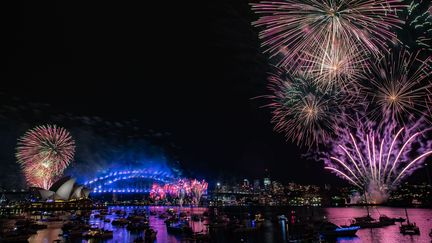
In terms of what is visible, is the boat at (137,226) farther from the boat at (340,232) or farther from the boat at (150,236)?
the boat at (340,232)

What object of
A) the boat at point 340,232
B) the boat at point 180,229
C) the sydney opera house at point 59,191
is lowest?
the boat at point 340,232

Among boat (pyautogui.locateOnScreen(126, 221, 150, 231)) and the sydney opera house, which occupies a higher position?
the sydney opera house

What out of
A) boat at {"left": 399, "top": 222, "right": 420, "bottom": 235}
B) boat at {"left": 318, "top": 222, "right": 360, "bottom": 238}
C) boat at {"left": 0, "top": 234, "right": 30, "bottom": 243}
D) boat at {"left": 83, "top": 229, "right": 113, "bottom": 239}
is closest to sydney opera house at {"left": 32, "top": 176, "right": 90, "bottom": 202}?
boat at {"left": 83, "top": 229, "right": 113, "bottom": 239}

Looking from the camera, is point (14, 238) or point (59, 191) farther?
point (59, 191)

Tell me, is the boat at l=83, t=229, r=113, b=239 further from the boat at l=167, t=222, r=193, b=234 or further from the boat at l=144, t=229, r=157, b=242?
the boat at l=167, t=222, r=193, b=234

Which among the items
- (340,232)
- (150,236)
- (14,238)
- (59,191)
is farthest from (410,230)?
(59,191)

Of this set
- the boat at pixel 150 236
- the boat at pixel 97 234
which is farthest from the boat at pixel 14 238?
the boat at pixel 150 236

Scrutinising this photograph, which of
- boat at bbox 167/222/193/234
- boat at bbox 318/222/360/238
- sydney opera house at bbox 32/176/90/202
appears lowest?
boat at bbox 318/222/360/238

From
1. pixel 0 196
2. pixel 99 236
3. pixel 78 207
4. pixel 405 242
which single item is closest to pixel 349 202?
pixel 78 207

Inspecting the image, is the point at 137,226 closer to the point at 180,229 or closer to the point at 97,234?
the point at 180,229

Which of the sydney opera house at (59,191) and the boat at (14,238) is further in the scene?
the sydney opera house at (59,191)

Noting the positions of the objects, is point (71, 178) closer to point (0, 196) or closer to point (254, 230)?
point (254, 230)
